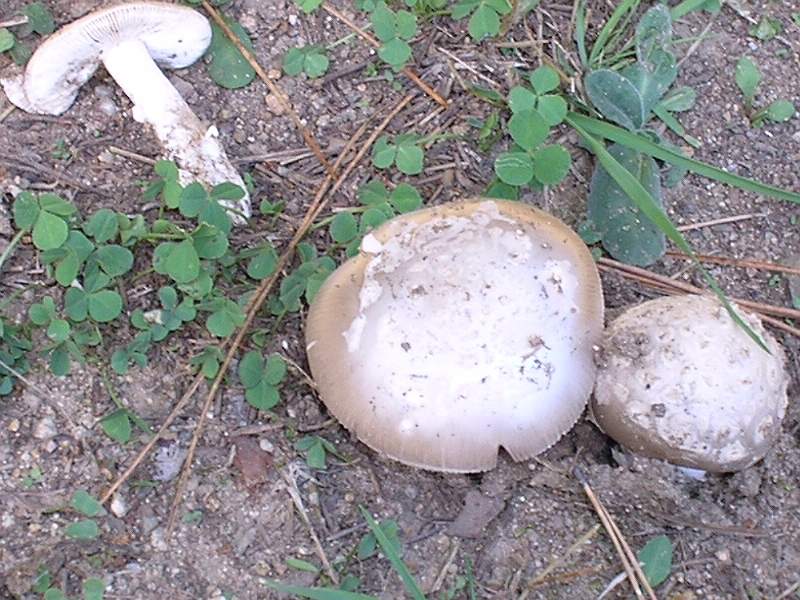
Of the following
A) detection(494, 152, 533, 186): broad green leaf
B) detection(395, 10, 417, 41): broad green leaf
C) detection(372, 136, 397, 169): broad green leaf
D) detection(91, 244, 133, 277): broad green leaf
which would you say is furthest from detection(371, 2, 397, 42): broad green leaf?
detection(91, 244, 133, 277): broad green leaf

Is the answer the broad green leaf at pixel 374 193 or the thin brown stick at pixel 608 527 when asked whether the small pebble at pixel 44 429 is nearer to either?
Answer: the broad green leaf at pixel 374 193

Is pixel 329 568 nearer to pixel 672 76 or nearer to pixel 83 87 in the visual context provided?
pixel 83 87

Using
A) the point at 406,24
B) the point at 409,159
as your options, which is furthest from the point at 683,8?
the point at 409,159

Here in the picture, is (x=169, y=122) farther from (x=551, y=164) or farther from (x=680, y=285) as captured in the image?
(x=680, y=285)

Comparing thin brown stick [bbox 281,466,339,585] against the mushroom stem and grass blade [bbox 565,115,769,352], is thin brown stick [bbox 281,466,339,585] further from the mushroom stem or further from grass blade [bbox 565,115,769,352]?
grass blade [bbox 565,115,769,352]

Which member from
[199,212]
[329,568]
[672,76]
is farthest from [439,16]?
[329,568]

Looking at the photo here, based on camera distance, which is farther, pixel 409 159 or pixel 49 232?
pixel 409 159
